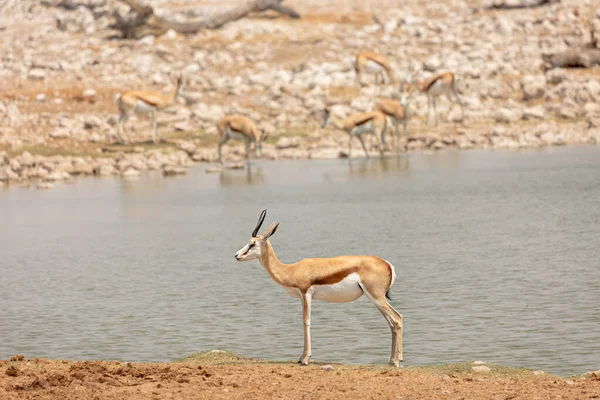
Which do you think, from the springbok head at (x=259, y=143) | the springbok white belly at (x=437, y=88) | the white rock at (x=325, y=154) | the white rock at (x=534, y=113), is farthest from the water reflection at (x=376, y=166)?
the white rock at (x=534, y=113)

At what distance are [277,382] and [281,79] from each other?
95.5 ft

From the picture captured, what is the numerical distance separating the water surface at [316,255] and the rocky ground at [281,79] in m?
3.87

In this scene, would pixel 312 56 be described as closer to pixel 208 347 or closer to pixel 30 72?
pixel 30 72

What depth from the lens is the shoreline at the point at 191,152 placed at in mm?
26953

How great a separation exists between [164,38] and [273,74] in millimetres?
7801

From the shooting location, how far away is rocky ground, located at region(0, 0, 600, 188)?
98.5 feet

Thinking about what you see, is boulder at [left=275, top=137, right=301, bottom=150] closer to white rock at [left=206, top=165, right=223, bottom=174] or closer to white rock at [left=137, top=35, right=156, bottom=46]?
white rock at [left=206, top=165, right=223, bottom=174]

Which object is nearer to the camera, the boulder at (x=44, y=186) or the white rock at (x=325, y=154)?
the boulder at (x=44, y=186)

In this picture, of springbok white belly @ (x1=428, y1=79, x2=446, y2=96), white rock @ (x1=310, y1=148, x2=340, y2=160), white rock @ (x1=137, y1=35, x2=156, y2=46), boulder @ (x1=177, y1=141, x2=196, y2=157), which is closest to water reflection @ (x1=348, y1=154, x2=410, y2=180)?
white rock @ (x1=310, y1=148, x2=340, y2=160)

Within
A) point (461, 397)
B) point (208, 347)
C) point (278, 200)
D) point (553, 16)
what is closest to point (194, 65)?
point (553, 16)

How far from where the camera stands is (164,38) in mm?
42781

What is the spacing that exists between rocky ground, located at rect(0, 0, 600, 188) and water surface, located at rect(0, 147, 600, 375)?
3871 mm

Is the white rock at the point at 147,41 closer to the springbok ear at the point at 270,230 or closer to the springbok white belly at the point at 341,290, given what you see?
the springbok ear at the point at 270,230

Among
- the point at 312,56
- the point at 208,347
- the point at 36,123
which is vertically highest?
the point at 312,56
